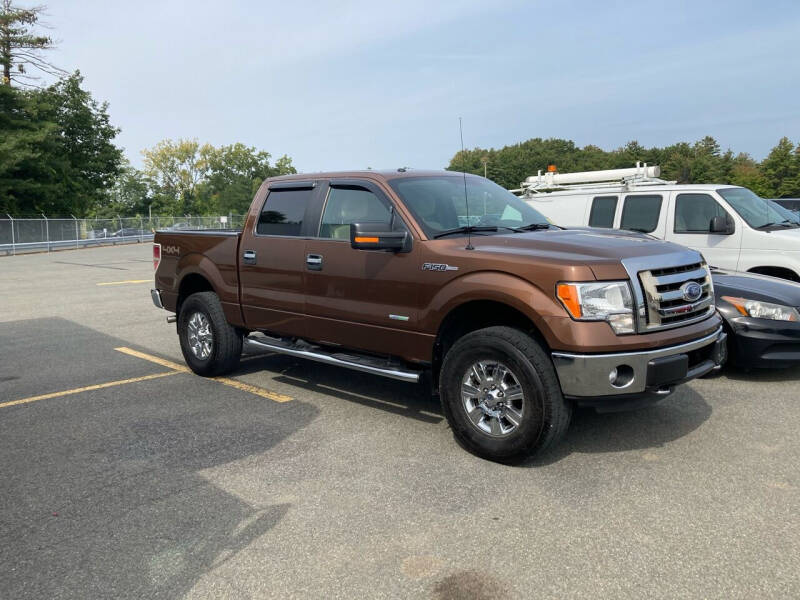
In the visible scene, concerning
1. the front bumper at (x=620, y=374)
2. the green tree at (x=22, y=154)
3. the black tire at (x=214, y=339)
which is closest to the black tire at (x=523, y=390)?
the front bumper at (x=620, y=374)

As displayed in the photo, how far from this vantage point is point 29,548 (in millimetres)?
3242

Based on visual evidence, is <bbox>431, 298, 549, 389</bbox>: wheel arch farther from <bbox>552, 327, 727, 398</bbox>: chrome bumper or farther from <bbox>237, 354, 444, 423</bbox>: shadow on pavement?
<bbox>237, 354, 444, 423</bbox>: shadow on pavement

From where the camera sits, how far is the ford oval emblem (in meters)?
4.25

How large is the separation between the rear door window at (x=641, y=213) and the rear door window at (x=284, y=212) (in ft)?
18.1

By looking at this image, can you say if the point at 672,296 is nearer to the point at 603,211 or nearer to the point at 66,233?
the point at 603,211

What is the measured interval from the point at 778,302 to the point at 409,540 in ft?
14.4

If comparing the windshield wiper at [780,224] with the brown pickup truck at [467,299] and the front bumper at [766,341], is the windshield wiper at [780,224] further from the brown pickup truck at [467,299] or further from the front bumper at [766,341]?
the brown pickup truck at [467,299]

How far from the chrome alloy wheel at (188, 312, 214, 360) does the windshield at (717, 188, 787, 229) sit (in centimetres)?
678

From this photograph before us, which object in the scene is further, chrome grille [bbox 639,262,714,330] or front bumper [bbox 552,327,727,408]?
chrome grille [bbox 639,262,714,330]

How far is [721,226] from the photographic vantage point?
833 cm

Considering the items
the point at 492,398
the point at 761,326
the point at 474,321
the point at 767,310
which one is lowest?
the point at 492,398

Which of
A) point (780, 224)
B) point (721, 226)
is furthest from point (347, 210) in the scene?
point (780, 224)

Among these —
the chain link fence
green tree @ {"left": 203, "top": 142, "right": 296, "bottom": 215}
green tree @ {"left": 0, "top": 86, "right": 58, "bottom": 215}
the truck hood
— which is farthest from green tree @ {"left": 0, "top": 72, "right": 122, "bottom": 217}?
green tree @ {"left": 203, "top": 142, "right": 296, "bottom": 215}

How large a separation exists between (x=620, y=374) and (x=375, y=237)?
1833 mm
